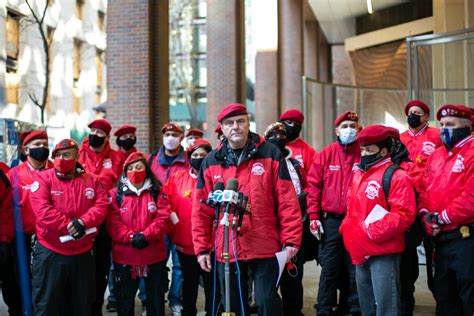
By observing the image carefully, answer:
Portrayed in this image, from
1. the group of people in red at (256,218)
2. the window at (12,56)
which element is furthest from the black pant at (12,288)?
the window at (12,56)

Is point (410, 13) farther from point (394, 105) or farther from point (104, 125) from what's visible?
point (104, 125)

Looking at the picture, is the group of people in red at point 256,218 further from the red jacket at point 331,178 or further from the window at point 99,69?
the window at point 99,69

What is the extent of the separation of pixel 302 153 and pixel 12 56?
733 cm

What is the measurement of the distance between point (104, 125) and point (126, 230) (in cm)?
217

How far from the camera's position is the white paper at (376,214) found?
5.74 metres

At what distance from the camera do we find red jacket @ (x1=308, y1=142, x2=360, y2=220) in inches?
295

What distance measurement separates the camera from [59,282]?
22.2 ft

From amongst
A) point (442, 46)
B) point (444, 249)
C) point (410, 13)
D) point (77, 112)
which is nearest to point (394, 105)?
point (442, 46)

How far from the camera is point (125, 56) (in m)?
12.9

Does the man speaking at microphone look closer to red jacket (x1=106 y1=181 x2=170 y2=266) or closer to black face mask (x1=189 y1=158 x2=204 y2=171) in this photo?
red jacket (x1=106 y1=181 x2=170 y2=266)

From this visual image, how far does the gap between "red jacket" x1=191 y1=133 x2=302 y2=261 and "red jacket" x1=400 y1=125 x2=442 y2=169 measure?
107 inches

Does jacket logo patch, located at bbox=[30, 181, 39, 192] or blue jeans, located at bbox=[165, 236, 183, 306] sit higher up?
jacket logo patch, located at bbox=[30, 181, 39, 192]

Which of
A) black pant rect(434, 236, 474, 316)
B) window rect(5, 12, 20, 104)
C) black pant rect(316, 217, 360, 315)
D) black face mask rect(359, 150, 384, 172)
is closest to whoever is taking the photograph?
black face mask rect(359, 150, 384, 172)

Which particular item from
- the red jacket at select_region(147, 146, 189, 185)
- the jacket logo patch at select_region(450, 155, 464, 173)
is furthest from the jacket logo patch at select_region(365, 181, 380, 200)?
the red jacket at select_region(147, 146, 189, 185)
